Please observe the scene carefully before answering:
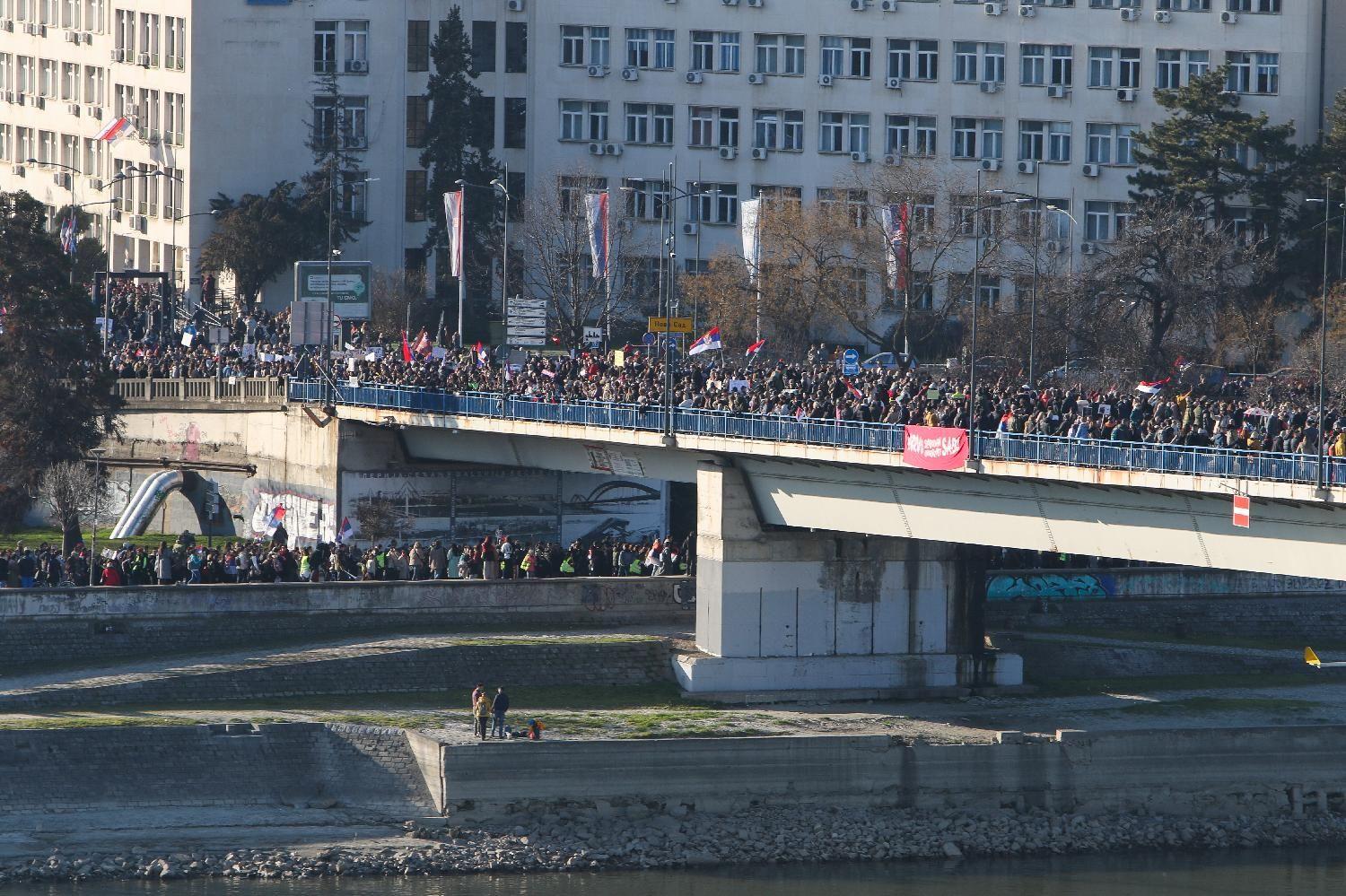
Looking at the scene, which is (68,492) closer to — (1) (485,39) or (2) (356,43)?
(2) (356,43)

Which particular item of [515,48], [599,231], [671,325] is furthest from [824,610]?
[515,48]

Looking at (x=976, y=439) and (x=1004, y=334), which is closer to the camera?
(x=976, y=439)

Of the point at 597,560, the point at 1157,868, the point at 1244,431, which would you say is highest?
the point at 1244,431

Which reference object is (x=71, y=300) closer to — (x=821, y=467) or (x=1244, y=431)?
(x=821, y=467)

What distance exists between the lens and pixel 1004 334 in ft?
290

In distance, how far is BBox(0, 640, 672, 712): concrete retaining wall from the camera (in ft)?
194

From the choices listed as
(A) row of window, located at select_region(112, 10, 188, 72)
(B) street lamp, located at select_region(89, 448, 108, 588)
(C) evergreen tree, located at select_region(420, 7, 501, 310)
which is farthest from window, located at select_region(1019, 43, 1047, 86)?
(B) street lamp, located at select_region(89, 448, 108, 588)

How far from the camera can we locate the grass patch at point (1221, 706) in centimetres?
6319

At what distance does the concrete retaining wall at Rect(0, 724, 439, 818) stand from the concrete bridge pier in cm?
930

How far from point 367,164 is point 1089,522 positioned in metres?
56.0

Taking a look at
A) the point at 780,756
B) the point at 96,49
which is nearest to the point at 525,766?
the point at 780,756

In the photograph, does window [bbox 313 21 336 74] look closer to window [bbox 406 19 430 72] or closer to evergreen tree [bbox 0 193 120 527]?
window [bbox 406 19 430 72]

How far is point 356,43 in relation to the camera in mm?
106875

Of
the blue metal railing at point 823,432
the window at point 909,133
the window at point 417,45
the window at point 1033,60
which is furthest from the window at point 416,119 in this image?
the blue metal railing at point 823,432
